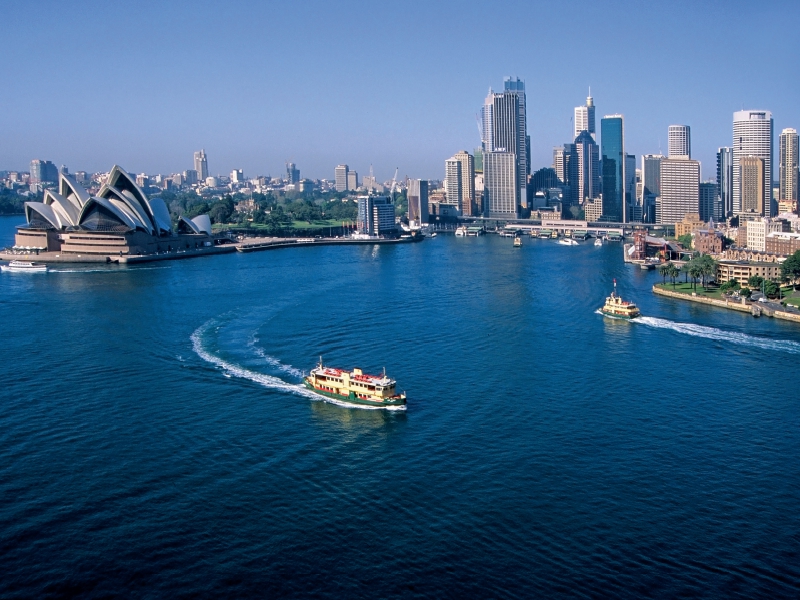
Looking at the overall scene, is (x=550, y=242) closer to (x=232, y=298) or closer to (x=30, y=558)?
(x=232, y=298)

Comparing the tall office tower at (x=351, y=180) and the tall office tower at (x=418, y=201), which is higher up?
the tall office tower at (x=351, y=180)

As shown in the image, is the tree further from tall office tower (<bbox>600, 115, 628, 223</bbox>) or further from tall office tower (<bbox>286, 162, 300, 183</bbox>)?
tall office tower (<bbox>286, 162, 300, 183</bbox>)

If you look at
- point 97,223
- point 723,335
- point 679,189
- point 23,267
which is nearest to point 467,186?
point 679,189

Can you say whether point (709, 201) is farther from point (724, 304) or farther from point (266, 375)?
point (266, 375)

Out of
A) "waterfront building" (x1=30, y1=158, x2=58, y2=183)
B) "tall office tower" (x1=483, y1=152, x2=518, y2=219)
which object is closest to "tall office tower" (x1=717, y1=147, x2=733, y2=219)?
"tall office tower" (x1=483, y1=152, x2=518, y2=219)

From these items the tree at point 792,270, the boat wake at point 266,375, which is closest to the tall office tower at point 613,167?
the tree at point 792,270

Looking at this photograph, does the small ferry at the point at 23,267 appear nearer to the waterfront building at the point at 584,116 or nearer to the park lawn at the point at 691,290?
the park lawn at the point at 691,290
